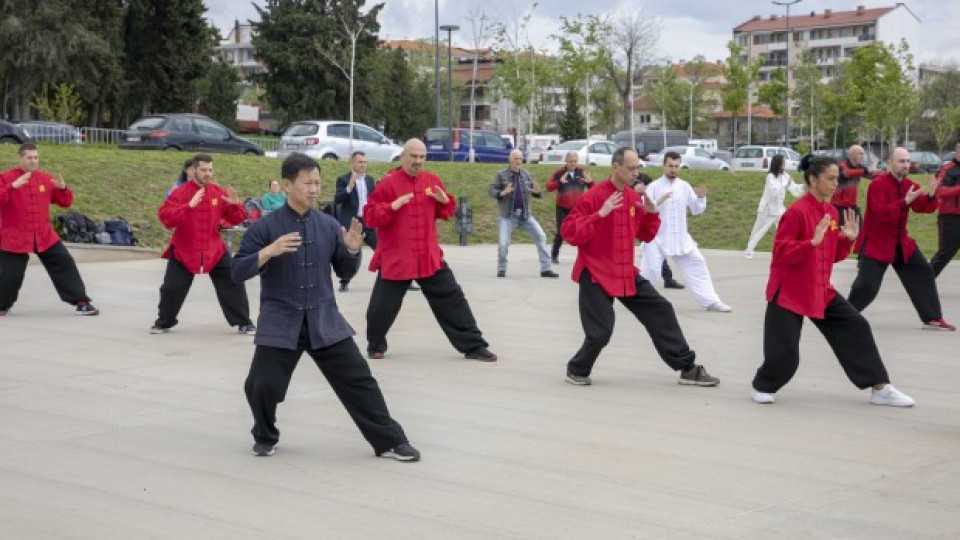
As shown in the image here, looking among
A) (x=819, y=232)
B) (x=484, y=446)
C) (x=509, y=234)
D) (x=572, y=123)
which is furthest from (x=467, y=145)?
(x=572, y=123)

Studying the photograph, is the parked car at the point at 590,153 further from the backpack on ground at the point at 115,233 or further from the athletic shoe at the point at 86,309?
the athletic shoe at the point at 86,309

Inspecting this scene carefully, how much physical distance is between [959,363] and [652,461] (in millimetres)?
4924

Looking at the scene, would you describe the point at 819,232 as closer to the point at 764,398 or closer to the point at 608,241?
the point at 764,398

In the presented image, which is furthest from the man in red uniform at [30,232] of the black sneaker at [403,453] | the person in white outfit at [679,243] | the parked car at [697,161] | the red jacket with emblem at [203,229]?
the parked car at [697,161]

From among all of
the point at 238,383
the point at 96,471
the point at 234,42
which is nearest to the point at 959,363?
the point at 238,383

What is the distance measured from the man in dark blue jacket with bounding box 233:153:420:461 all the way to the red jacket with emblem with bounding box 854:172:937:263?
707cm

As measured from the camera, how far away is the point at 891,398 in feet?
30.3

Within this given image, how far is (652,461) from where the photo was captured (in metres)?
7.44

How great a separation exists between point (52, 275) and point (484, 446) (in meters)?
7.89

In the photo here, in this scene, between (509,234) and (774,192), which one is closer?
(509,234)

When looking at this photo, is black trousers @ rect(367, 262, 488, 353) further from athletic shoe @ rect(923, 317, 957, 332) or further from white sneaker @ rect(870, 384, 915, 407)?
athletic shoe @ rect(923, 317, 957, 332)

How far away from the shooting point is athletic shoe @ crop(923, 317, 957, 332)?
13445 millimetres

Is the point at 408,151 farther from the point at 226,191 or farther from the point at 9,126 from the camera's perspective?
the point at 9,126

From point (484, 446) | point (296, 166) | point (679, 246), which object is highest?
point (296, 166)
